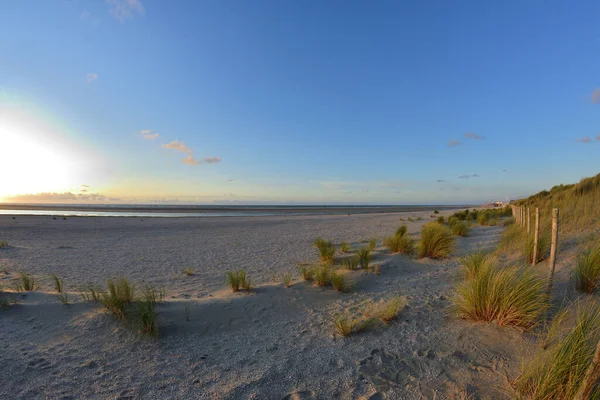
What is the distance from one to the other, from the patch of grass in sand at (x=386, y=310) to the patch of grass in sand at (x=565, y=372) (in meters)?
1.93

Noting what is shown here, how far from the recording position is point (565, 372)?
2.73m

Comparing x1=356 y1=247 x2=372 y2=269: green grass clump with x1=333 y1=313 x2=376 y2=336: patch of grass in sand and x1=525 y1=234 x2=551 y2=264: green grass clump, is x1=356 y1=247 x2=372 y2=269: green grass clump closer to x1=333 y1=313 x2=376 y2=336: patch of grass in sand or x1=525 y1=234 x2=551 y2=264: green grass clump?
x1=333 y1=313 x2=376 y2=336: patch of grass in sand

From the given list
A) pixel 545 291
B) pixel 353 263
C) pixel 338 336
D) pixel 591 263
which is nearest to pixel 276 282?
pixel 353 263

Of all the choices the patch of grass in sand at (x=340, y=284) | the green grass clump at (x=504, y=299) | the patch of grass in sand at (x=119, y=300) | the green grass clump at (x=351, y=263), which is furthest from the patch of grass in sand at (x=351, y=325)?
the green grass clump at (x=351, y=263)

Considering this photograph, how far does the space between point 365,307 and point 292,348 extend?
1.89 meters

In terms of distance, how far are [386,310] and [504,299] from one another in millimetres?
1655

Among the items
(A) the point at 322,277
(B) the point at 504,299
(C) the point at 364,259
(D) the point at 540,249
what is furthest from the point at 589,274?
(C) the point at 364,259

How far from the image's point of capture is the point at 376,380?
3.39 meters

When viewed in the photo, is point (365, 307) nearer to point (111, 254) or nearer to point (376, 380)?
point (376, 380)

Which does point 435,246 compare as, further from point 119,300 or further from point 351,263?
point 119,300

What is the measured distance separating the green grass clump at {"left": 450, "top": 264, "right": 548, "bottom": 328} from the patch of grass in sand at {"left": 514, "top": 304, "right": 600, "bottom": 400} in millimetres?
1065

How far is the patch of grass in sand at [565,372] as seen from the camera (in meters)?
2.56

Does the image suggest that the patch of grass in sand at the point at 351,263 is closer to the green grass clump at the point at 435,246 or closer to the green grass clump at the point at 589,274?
the green grass clump at the point at 435,246

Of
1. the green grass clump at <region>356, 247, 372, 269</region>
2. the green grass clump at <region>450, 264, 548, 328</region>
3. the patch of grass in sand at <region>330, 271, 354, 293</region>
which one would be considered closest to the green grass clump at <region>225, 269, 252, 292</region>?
the patch of grass in sand at <region>330, 271, 354, 293</region>
